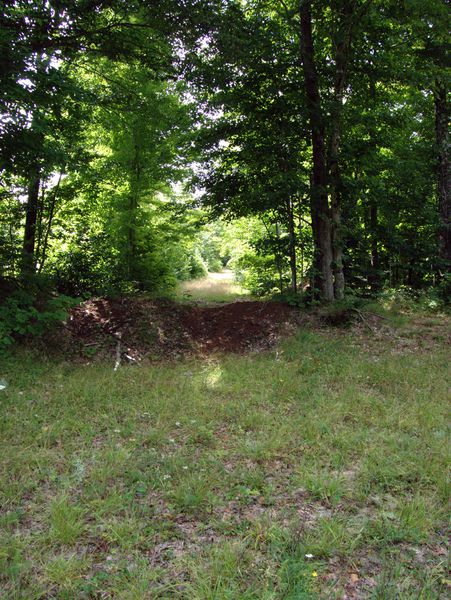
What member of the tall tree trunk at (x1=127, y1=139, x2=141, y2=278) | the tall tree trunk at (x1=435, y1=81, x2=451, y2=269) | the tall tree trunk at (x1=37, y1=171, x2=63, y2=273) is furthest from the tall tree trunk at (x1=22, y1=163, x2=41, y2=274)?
the tall tree trunk at (x1=435, y1=81, x2=451, y2=269)

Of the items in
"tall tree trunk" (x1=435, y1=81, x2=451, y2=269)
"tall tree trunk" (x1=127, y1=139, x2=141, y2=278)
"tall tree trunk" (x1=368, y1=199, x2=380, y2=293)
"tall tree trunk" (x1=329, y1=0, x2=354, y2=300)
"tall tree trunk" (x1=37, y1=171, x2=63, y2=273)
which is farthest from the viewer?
"tall tree trunk" (x1=368, y1=199, x2=380, y2=293)

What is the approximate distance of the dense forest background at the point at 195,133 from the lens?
283 inches

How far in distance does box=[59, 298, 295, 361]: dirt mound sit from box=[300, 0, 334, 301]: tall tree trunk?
4.51 feet

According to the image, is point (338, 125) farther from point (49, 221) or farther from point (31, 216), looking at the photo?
point (31, 216)

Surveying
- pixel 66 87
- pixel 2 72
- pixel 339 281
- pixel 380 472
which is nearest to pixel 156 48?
pixel 66 87

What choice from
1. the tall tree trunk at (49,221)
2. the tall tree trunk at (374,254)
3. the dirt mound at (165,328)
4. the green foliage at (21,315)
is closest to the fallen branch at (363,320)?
the dirt mound at (165,328)

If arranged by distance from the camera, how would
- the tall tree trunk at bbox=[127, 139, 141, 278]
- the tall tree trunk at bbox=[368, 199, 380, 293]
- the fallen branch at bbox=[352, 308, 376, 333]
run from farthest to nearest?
the tall tree trunk at bbox=[368, 199, 380, 293], the tall tree trunk at bbox=[127, 139, 141, 278], the fallen branch at bbox=[352, 308, 376, 333]

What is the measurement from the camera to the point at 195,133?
11.3 meters

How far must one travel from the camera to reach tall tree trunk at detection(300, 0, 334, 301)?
9.71m

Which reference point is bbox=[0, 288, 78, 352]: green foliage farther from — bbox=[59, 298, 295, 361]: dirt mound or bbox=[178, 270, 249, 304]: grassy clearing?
bbox=[178, 270, 249, 304]: grassy clearing

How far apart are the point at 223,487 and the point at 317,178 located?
852cm

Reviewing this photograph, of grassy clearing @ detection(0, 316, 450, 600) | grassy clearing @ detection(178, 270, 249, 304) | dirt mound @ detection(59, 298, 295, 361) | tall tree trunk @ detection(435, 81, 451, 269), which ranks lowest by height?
grassy clearing @ detection(0, 316, 450, 600)

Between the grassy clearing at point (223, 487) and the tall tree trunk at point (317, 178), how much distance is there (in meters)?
4.47

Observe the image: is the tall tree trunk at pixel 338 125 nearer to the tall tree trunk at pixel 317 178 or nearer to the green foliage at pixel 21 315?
the tall tree trunk at pixel 317 178
